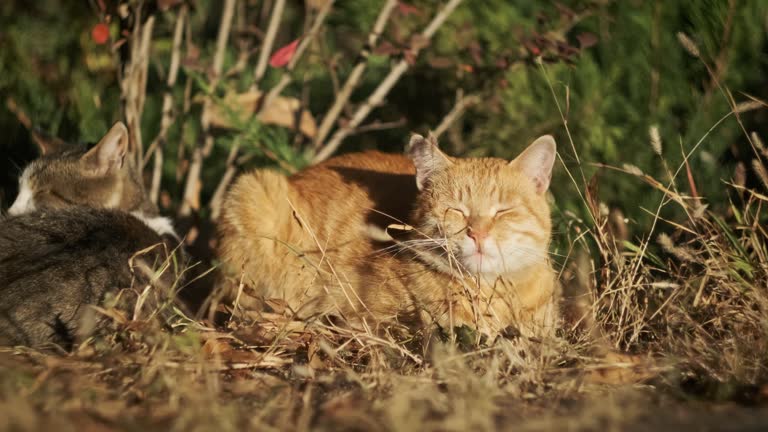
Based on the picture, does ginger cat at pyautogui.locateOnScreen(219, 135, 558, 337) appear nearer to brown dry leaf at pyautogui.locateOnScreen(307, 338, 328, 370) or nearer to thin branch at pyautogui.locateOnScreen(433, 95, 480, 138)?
brown dry leaf at pyautogui.locateOnScreen(307, 338, 328, 370)

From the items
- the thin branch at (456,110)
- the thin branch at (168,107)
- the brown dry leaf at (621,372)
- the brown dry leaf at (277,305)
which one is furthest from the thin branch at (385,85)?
the brown dry leaf at (621,372)

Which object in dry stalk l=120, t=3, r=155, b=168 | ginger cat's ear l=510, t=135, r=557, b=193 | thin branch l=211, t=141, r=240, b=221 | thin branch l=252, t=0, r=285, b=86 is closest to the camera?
ginger cat's ear l=510, t=135, r=557, b=193

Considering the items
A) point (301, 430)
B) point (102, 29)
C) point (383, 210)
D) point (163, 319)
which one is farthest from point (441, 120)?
point (301, 430)

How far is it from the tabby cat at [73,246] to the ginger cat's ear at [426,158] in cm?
115

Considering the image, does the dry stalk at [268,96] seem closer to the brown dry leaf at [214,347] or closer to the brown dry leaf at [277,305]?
the brown dry leaf at [277,305]

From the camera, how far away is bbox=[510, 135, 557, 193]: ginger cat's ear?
126 inches

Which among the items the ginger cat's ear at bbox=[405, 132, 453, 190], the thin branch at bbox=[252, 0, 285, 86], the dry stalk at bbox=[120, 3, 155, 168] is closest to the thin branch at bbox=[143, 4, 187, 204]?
the dry stalk at bbox=[120, 3, 155, 168]

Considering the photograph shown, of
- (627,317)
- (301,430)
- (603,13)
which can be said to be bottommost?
(627,317)

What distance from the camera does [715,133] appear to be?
423cm

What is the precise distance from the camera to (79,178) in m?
4.06

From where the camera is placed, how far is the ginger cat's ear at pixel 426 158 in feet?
10.8

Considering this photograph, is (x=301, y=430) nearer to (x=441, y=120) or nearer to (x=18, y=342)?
(x=18, y=342)

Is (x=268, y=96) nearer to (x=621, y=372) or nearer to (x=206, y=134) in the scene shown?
(x=206, y=134)

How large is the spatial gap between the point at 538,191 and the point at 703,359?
1.07m
